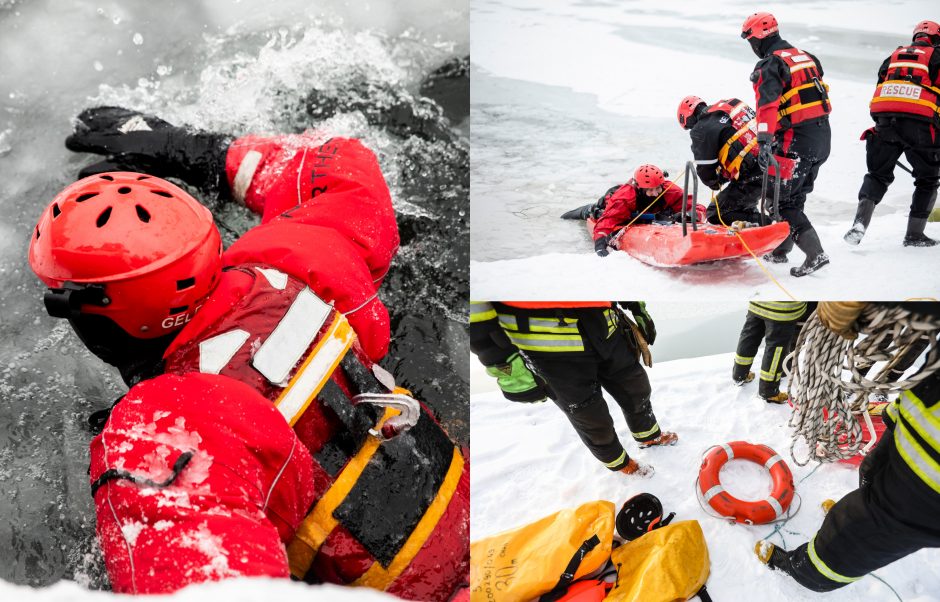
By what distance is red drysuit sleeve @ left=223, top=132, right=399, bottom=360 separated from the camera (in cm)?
114

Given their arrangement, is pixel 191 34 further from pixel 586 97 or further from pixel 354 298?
pixel 586 97

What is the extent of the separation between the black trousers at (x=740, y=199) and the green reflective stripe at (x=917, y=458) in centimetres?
44

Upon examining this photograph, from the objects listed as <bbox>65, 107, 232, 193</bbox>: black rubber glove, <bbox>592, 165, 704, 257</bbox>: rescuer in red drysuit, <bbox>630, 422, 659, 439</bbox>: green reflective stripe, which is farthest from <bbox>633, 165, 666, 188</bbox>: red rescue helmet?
<bbox>65, 107, 232, 193</bbox>: black rubber glove

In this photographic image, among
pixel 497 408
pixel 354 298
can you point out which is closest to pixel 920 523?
pixel 497 408

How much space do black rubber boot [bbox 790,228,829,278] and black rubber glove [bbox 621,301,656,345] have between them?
0.25m

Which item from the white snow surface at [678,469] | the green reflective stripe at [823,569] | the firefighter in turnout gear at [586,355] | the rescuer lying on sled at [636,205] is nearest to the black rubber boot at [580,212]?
the rescuer lying on sled at [636,205]

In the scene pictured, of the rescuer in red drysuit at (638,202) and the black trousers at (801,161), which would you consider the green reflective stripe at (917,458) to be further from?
the rescuer in red drysuit at (638,202)

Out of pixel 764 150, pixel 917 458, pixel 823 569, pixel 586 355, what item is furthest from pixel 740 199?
pixel 823 569

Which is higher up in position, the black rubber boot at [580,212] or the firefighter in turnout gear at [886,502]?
the black rubber boot at [580,212]

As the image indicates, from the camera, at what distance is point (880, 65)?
1.02 metres

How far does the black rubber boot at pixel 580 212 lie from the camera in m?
1.09

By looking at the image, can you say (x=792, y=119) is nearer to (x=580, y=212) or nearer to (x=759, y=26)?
(x=759, y=26)

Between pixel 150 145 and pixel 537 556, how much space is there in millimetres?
1388

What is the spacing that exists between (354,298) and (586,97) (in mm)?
570
